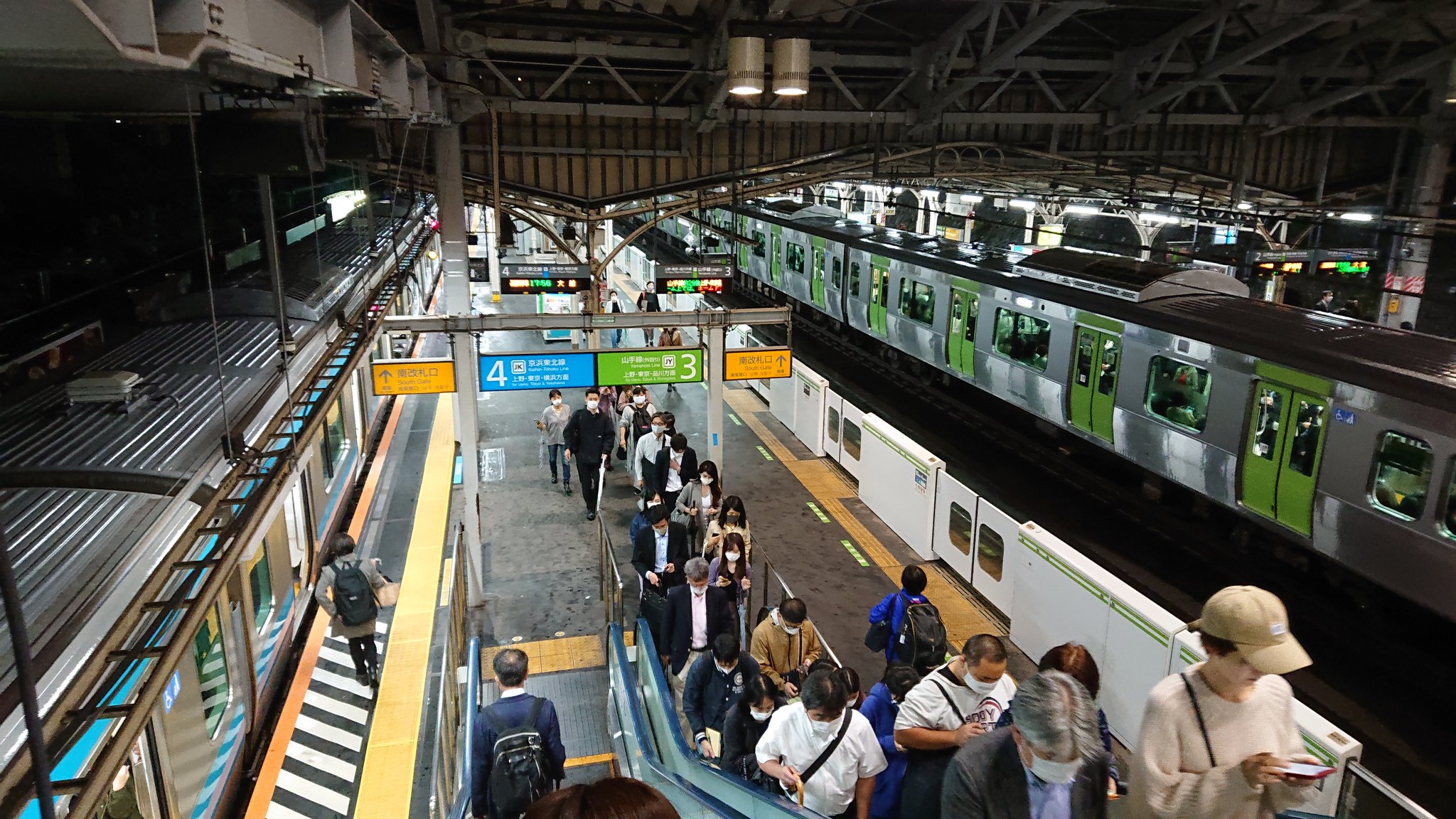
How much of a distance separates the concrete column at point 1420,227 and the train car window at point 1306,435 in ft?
35.8

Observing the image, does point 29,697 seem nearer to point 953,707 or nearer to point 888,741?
point 953,707

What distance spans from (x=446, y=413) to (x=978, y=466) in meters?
9.50

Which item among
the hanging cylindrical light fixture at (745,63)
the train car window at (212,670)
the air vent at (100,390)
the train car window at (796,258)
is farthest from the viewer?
the train car window at (796,258)

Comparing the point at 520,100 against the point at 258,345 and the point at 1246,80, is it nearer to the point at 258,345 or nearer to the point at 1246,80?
the point at 258,345

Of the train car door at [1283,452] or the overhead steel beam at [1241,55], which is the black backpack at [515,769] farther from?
the overhead steel beam at [1241,55]

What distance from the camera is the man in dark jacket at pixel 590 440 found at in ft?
35.7

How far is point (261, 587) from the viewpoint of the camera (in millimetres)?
7160

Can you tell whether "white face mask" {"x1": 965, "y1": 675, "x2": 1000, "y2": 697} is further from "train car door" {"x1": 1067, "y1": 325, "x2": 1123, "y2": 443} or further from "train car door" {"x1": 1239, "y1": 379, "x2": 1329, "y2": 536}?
"train car door" {"x1": 1067, "y1": 325, "x2": 1123, "y2": 443}

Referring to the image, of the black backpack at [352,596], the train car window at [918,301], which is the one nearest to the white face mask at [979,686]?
the black backpack at [352,596]

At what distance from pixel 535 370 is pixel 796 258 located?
12.1 meters

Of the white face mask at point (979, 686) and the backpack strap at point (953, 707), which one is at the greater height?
the white face mask at point (979, 686)

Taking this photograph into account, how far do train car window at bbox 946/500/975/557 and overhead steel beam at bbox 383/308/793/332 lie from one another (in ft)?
8.97

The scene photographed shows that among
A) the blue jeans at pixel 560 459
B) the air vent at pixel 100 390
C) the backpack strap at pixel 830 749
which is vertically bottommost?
the blue jeans at pixel 560 459

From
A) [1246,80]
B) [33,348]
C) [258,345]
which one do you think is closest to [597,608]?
[258,345]
